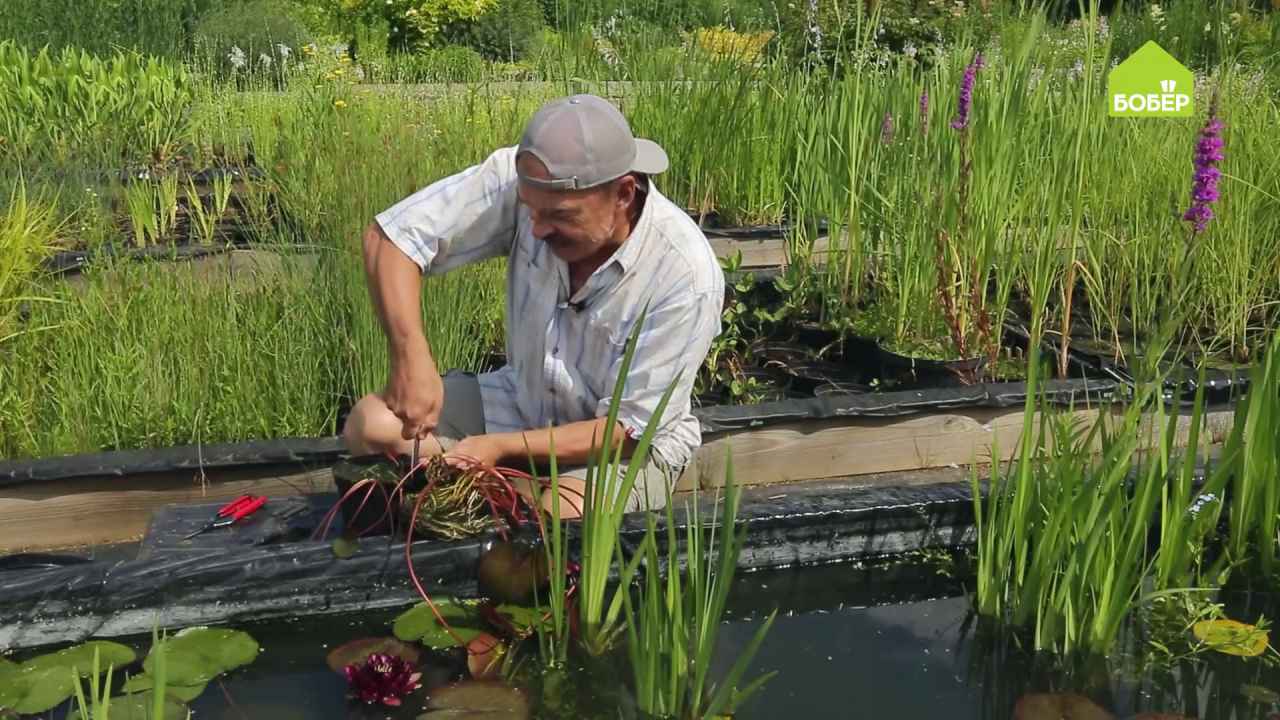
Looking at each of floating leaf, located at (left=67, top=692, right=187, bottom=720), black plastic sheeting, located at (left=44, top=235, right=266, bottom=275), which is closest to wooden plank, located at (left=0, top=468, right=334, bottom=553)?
floating leaf, located at (left=67, top=692, right=187, bottom=720)

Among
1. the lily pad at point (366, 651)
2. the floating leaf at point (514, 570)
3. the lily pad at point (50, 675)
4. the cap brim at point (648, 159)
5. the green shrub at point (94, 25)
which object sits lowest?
the lily pad at point (366, 651)

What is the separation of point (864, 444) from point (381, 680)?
1.59m

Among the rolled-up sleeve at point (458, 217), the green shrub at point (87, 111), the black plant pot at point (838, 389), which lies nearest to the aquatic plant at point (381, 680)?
the rolled-up sleeve at point (458, 217)

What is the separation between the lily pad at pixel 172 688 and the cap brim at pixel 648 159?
3.99ft

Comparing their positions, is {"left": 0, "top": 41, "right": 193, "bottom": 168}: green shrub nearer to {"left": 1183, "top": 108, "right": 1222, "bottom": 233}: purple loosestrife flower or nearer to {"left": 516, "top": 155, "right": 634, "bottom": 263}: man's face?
{"left": 516, "top": 155, "right": 634, "bottom": 263}: man's face

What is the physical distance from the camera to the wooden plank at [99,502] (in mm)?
2859

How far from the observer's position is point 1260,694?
229 cm

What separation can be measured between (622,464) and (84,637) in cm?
110

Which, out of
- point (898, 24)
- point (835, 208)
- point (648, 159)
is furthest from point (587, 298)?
point (898, 24)

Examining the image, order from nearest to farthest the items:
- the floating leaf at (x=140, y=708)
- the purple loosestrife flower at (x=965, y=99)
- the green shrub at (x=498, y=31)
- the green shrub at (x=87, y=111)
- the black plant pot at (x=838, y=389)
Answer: the floating leaf at (x=140, y=708)
the purple loosestrife flower at (x=965, y=99)
the black plant pot at (x=838, y=389)
the green shrub at (x=87, y=111)
the green shrub at (x=498, y=31)

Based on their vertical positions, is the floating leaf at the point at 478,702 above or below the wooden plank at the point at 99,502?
below

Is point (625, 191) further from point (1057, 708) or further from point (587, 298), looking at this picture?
point (1057, 708)

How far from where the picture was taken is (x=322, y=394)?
3.32 m

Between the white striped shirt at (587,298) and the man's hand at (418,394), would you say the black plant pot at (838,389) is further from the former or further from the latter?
the man's hand at (418,394)
